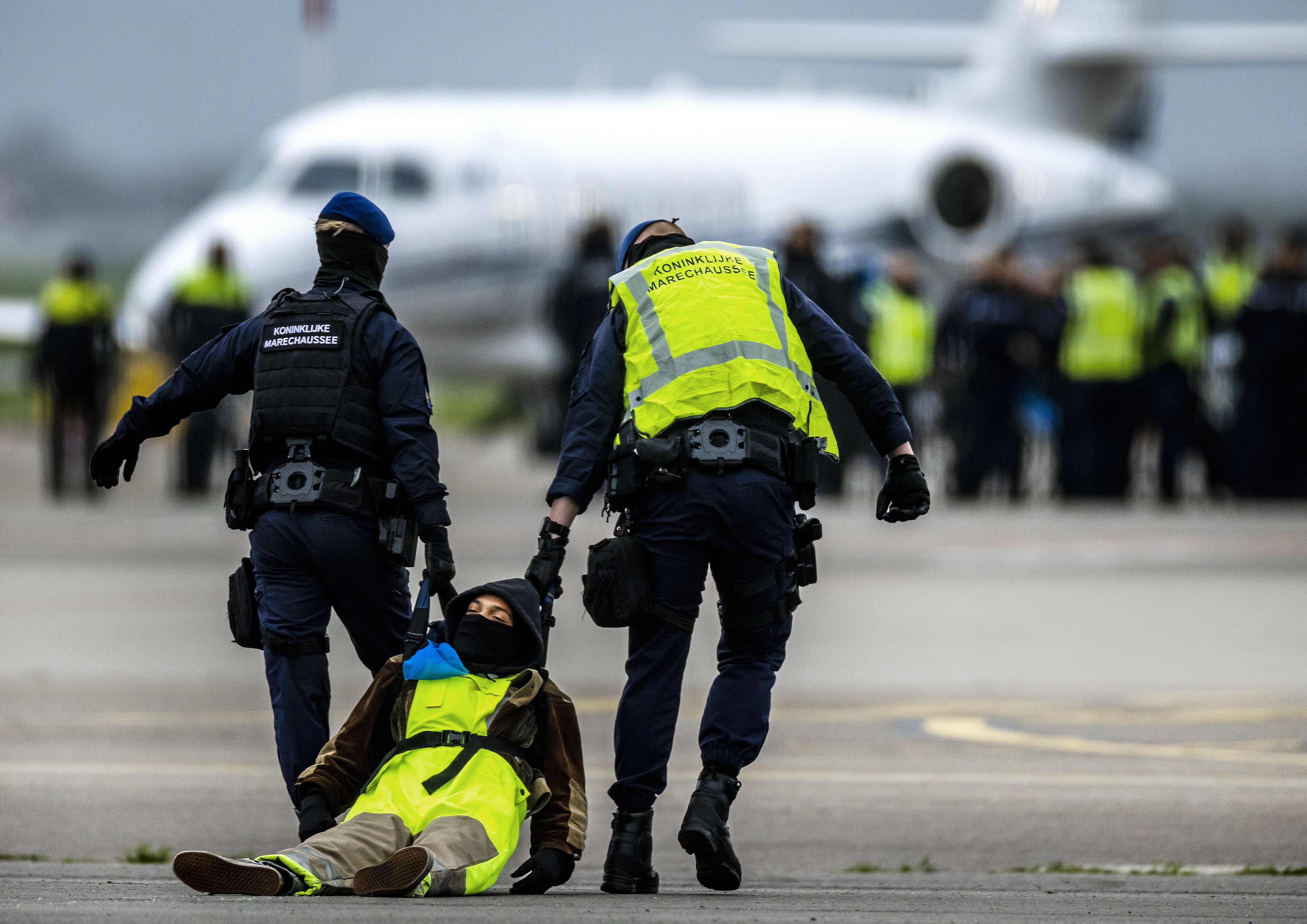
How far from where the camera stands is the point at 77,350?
17.4 m

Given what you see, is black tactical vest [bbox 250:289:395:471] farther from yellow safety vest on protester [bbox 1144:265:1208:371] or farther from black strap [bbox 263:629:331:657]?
yellow safety vest on protester [bbox 1144:265:1208:371]

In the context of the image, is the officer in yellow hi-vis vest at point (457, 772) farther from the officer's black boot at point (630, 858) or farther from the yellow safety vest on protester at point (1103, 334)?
the yellow safety vest on protester at point (1103, 334)

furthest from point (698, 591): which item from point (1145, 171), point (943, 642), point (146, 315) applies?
point (1145, 171)

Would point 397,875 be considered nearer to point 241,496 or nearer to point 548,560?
point 548,560

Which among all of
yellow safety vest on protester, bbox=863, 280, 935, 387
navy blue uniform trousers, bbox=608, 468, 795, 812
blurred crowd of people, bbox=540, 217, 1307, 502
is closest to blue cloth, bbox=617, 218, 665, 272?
navy blue uniform trousers, bbox=608, 468, 795, 812

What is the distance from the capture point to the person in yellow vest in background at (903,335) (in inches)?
686

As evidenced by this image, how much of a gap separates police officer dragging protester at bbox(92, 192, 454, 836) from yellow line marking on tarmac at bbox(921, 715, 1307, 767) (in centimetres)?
292

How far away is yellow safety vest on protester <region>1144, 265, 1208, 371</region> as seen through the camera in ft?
56.1

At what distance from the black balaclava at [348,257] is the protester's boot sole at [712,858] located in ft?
5.70

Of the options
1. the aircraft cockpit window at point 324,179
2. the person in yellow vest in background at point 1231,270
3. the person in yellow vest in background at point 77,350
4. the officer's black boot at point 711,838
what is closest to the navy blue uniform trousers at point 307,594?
the officer's black boot at point 711,838

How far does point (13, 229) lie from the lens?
458ft

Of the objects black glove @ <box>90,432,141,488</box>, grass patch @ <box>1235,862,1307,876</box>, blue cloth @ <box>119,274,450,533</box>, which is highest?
blue cloth @ <box>119,274,450,533</box>

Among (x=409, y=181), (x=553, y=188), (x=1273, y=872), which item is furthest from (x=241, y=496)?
(x=553, y=188)

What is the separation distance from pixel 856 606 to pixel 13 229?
13661 cm
